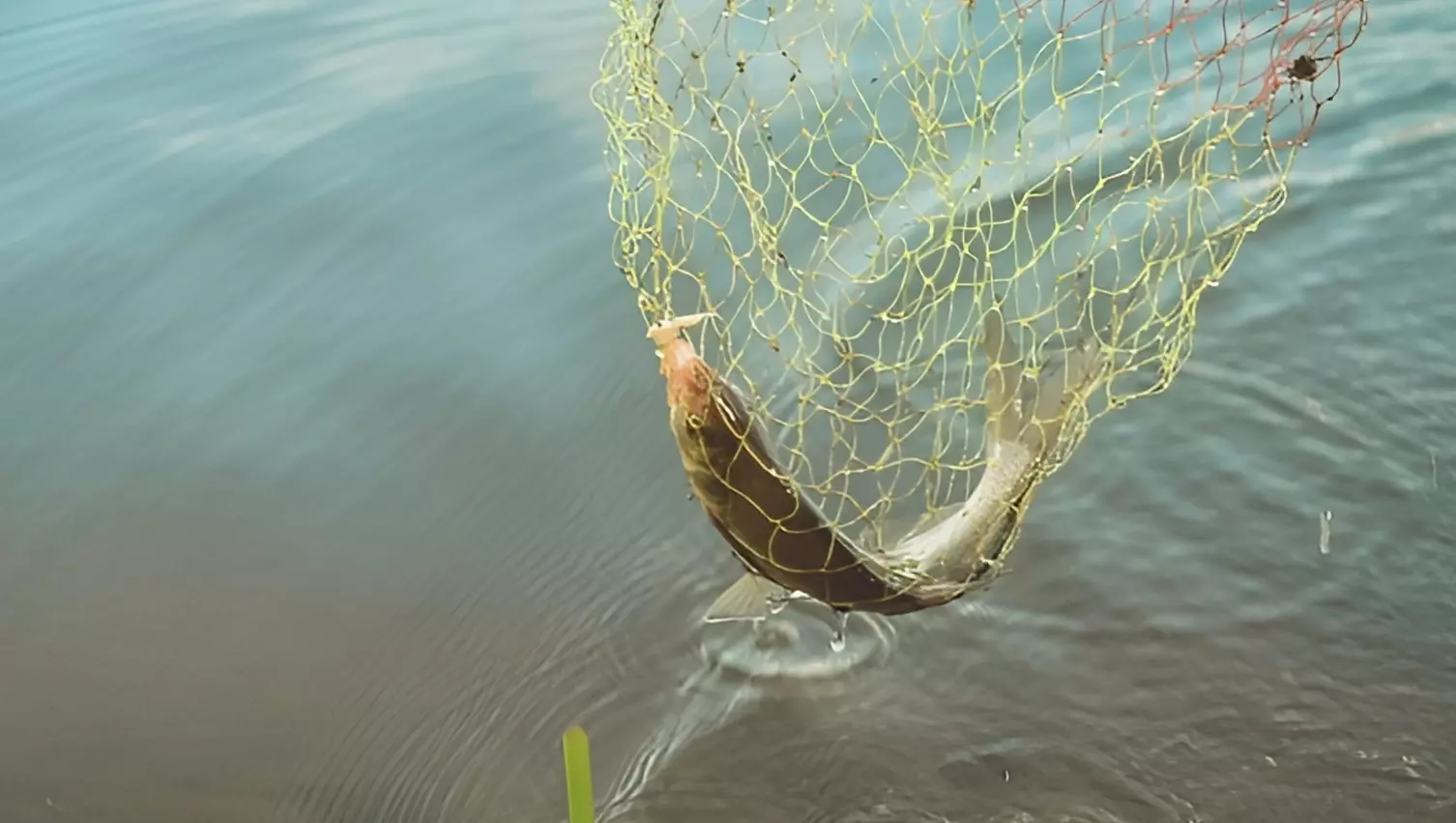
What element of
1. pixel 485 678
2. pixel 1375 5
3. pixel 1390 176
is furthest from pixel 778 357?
pixel 1375 5

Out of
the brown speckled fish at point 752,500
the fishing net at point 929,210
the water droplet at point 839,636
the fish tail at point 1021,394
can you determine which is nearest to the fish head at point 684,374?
the brown speckled fish at point 752,500

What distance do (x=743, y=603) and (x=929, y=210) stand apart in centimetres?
129

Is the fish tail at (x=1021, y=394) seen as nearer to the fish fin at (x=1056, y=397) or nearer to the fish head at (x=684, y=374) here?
the fish fin at (x=1056, y=397)

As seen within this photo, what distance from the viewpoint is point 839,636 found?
6.53 ft

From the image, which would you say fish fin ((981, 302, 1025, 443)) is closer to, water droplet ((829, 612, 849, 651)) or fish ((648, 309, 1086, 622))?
fish ((648, 309, 1086, 622))

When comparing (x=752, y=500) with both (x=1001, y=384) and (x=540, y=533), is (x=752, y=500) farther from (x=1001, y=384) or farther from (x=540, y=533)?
(x=540, y=533)

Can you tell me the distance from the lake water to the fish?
30 centimetres

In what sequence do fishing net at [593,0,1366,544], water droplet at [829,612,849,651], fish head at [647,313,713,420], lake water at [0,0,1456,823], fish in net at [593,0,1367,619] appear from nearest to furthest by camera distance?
fish head at [647,313,713,420] < fish in net at [593,0,1367,619] < lake water at [0,0,1456,823] < water droplet at [829,612,849,651] < fishing net at [593,0,1366,544]

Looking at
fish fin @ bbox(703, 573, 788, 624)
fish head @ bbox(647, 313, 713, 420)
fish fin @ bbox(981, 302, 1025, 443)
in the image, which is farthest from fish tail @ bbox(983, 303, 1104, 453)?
fish head @ bbox(647, 313, 713, 420)

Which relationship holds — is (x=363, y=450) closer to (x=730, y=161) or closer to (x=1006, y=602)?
(x=730, y=161)

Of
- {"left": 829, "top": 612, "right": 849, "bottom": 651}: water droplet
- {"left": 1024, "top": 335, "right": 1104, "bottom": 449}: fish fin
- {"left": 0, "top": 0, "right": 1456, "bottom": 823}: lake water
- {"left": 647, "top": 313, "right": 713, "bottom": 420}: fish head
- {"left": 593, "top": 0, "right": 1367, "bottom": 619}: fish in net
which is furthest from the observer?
{"left": 829, "top": 612, "right": 849, "bottom": 651}: water droplet

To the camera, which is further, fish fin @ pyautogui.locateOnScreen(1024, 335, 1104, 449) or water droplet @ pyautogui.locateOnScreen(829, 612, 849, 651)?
water droplet @ pyautogui.locateOnScreen(829, 612, 849, 651)

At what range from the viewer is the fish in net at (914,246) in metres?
1.46

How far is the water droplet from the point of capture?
6.50ft
